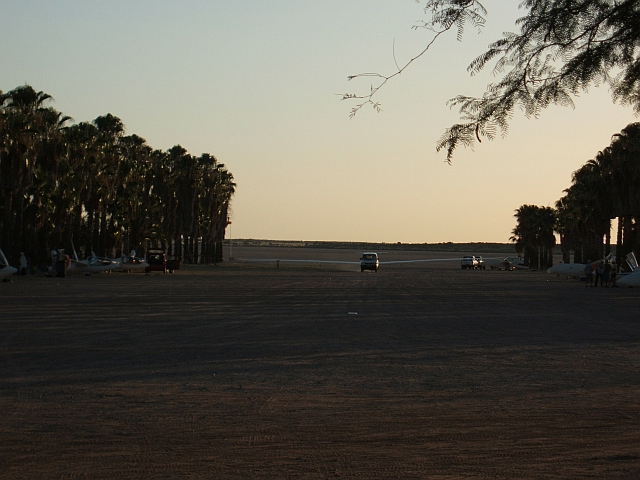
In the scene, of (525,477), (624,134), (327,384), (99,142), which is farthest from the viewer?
(99,142)

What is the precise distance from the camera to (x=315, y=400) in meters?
10.1

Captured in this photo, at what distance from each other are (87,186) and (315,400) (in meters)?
58.7

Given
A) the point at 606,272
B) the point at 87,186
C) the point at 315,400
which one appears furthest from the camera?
the point at 87,186

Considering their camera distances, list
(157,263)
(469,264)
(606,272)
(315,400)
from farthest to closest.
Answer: (469,264) → (157,263) → (606,272) → (315,400)

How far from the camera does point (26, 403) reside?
9.63 m

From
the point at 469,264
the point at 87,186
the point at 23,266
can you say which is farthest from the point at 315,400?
the point at 469,264

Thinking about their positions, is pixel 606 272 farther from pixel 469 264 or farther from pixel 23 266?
pixel 469 264

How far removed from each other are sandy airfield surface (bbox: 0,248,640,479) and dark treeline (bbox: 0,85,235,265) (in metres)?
35.3

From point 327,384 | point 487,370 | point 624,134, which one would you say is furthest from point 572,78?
point 624,134

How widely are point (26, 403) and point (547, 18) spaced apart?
22.9 feet

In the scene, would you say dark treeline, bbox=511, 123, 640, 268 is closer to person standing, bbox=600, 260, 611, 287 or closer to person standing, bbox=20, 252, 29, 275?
person standing, bbox=600, 260, 611, 287

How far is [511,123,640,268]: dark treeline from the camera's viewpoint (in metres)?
60.8

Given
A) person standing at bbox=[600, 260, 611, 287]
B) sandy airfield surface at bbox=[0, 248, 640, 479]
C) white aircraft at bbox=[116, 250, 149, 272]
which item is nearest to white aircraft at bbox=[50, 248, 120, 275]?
white aircraft at bbox=[116, 250, 149, 272]

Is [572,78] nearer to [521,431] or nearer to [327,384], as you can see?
[521,431]
